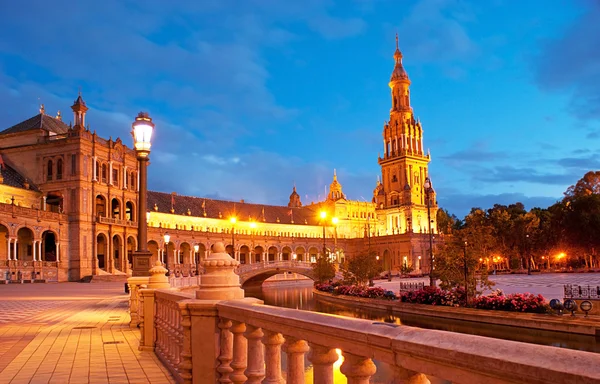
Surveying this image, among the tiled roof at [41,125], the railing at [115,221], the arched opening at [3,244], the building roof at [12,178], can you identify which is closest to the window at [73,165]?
the building roof at [12,178]

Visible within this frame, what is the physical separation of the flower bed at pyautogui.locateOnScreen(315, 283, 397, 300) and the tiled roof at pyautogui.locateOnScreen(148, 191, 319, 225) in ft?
135

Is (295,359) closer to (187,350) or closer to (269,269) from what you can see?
(187,350)

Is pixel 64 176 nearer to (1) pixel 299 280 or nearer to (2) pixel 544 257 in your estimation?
(1) pixel 299 280

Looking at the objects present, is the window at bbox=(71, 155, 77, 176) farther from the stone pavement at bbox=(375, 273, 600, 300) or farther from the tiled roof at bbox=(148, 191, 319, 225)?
the stone pavement at bbox=(375, 273, 600, 300)

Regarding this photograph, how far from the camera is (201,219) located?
331ft

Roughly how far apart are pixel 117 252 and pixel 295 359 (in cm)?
7404

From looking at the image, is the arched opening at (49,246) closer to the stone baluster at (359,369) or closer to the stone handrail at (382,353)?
the stone handrail at (382,353)

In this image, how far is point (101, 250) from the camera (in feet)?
235

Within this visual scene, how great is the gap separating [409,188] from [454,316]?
98663 mm

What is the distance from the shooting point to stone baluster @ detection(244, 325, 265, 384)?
482cm

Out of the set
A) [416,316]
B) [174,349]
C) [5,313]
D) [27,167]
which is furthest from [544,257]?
[174,349]

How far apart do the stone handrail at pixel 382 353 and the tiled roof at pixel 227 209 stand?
284 feet

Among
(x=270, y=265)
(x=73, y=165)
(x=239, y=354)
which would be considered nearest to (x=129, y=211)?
(x=73, y=165)

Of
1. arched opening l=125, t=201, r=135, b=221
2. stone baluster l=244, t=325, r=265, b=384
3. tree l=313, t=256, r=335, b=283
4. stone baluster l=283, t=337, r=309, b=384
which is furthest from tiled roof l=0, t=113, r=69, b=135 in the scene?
stone baluster l=283, t=337, r=309, b=384
